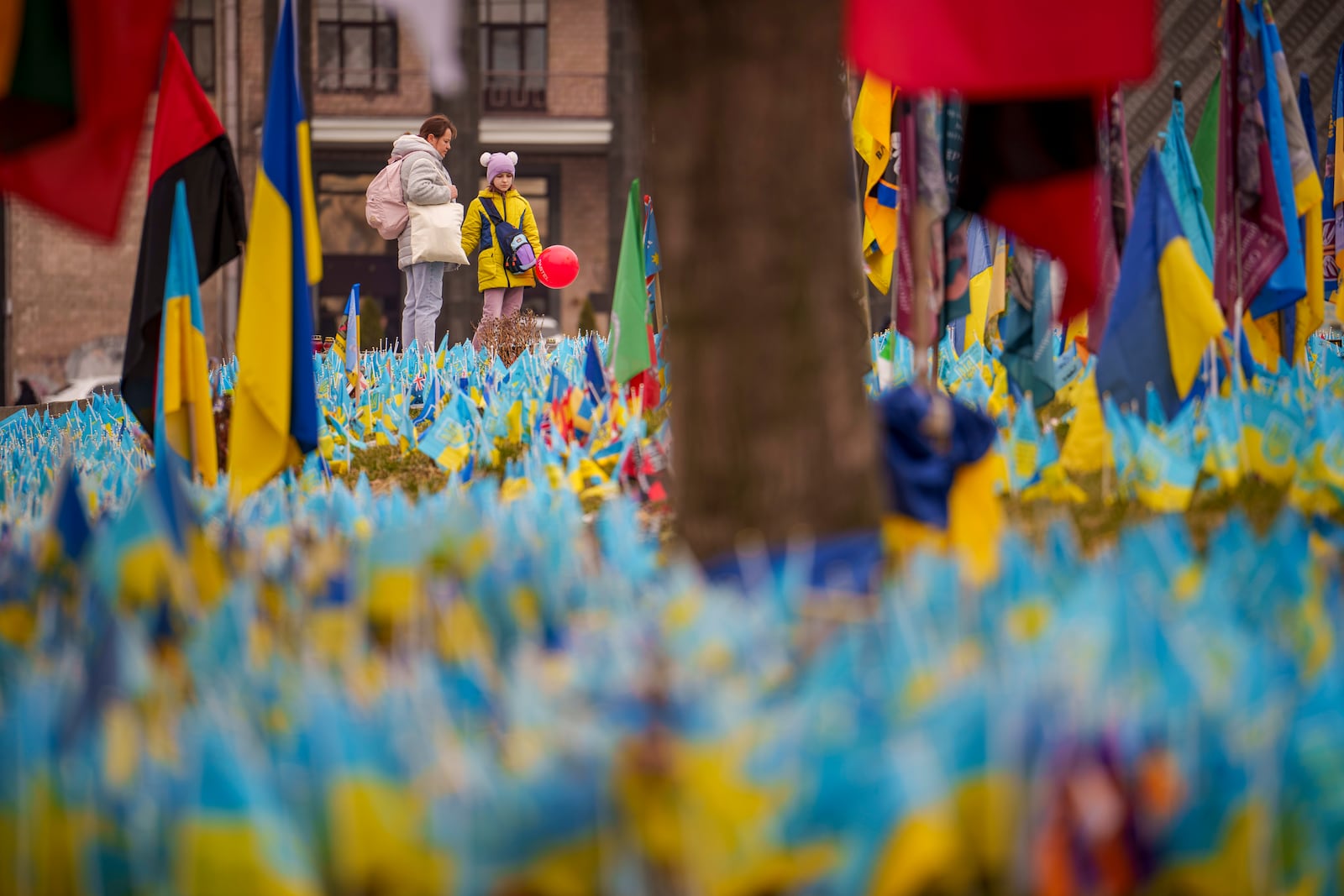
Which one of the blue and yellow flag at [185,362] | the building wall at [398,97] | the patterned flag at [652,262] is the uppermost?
the building wall at [398,97]

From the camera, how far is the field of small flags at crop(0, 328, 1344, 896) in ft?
6.40

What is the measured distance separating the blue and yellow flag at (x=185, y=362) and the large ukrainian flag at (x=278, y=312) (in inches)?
15.5

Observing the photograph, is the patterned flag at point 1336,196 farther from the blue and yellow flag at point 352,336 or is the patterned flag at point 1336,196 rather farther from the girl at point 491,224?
the blue and yellow flag at point 352,336

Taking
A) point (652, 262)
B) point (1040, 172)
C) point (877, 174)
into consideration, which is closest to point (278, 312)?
point (1040, 172)

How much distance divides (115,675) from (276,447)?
7.73ft

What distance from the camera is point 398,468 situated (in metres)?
7.02

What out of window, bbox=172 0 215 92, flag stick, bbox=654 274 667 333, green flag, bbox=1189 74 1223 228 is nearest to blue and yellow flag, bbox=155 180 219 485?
flag stick, bbox=654 274 667 333

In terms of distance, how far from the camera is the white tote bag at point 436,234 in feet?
31.0

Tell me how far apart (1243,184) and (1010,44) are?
3.64 m

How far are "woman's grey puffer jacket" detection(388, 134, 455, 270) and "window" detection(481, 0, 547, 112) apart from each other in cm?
1620

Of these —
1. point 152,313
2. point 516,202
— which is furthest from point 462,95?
point 152,313

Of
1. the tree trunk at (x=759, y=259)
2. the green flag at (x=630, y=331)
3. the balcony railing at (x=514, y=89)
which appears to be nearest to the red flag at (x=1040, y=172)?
the tree trunk at (x=759, y=259)

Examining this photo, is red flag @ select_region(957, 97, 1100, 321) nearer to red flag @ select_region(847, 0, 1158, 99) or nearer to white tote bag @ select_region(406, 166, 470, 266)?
red flag @ select_region(847, 0, 1158, 99)

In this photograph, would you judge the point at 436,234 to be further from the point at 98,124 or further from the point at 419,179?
the point at 98,124
